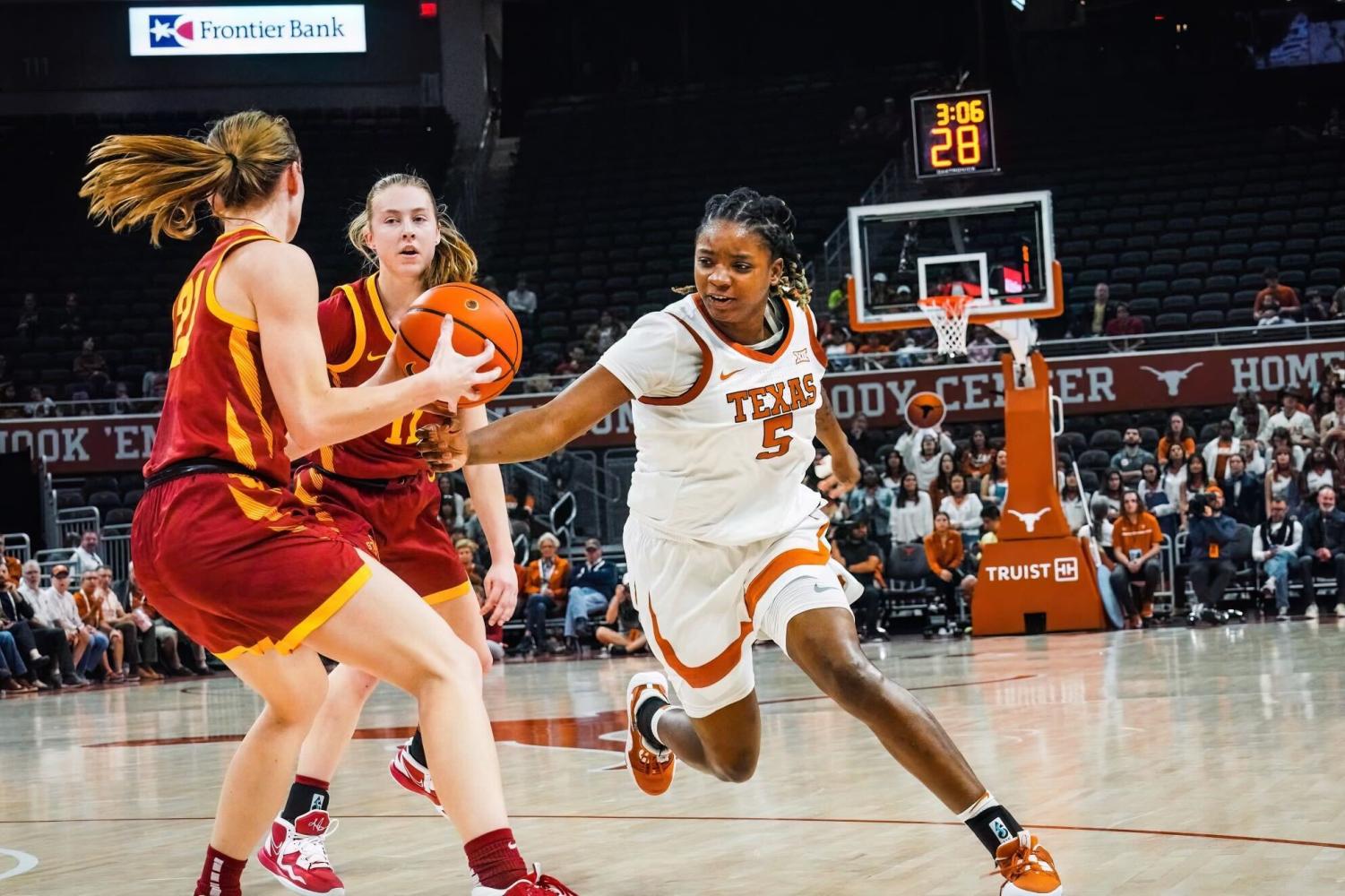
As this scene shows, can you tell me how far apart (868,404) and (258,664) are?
51.4ft

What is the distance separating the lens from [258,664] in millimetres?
3637

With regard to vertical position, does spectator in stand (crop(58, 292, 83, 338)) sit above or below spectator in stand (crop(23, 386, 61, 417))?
above

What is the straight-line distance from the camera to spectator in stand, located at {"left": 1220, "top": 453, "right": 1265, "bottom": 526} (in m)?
15.3

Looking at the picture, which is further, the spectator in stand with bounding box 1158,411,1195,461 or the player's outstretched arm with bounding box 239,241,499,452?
the spectator in stand with bounding box 1158,411,1195,461

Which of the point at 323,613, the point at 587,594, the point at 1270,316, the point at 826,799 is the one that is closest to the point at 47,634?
the point at 587,594

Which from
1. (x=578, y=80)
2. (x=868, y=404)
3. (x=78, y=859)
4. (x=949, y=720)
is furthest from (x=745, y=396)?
(x=578, y=80)

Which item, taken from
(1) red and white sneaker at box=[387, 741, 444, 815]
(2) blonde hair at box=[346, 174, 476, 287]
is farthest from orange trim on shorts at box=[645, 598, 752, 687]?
(2) blonde hair at box=[346, 174, 476, 287]

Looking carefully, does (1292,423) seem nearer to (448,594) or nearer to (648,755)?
(648,755)

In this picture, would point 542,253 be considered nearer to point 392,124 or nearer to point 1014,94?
point 392,124

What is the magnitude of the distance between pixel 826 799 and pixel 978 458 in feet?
38.8

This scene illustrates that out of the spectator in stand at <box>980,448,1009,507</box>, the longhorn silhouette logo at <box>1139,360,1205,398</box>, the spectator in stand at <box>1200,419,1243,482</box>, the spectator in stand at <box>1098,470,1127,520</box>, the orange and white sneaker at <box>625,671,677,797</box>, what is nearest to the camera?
the orange and white sneaker at <box>625,671,677,797</box>

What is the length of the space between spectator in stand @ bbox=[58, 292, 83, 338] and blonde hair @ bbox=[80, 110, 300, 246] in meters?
20.0

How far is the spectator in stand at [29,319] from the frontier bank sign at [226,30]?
5552 mm

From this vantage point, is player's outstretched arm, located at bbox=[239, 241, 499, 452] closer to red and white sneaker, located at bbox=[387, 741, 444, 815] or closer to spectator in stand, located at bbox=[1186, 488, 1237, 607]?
red and white sneaker, located at bbox=[387, 741, 444, 815]
